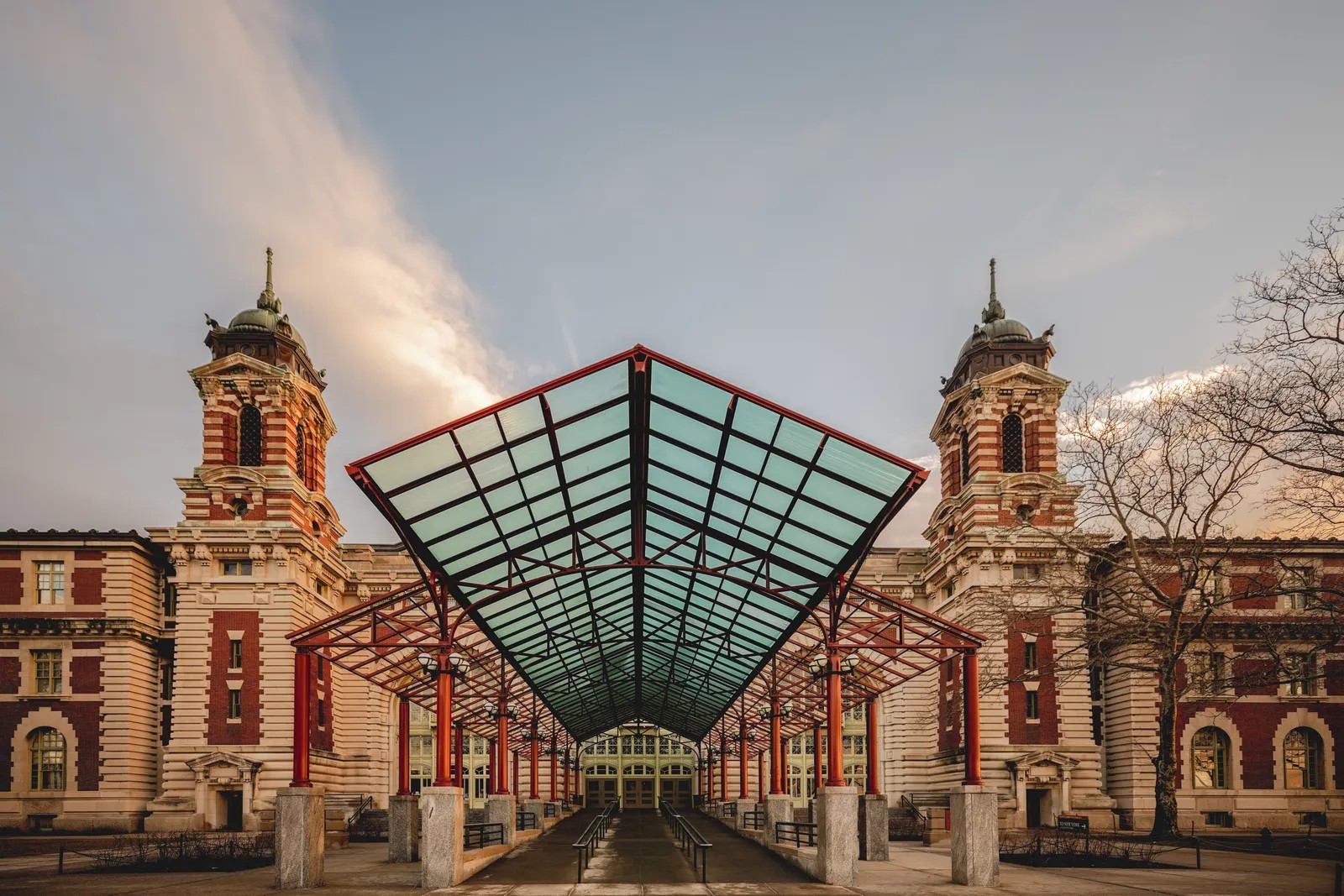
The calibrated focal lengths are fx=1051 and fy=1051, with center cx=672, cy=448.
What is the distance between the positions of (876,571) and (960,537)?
30.6ft

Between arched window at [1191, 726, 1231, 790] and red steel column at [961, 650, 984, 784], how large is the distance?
29.5m

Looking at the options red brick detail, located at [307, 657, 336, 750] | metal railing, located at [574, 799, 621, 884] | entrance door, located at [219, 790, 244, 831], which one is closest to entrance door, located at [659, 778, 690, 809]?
red brick detail, located at [307, 657, 336, 750]

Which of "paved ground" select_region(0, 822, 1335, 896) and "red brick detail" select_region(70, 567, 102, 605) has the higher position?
"red brick detail" select_region(70, 567, 102, 605)

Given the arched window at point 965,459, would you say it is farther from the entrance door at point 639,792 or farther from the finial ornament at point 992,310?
the entrance door at point 639,792

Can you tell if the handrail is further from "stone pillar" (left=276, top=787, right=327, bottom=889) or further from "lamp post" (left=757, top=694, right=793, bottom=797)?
"stone pillar" (left=276, top=787, right=327, bottom=889)

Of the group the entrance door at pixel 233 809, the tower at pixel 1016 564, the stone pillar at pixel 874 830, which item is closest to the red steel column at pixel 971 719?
the stone pillar at pixel 874 830

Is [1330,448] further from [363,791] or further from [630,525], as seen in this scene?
[363,791]

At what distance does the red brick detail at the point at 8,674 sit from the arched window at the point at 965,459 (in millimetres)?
42886

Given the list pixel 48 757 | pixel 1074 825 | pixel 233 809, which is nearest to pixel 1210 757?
pixel 1074 825

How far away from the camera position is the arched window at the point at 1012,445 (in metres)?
48.8

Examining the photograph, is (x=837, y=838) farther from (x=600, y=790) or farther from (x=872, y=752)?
(x=600, y=790)

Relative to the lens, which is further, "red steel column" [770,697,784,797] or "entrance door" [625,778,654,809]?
"entrance door" [625,778,654,809]

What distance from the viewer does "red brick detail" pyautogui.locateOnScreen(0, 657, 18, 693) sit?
44500mm

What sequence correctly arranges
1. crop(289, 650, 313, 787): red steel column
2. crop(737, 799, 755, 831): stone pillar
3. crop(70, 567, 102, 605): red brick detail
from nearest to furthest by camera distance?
crop(289, 650, 313, 787): red steel column → crop(737, 799, 755, 831): stone pillar → crop(70, 567, 102, 605): red brick detail
